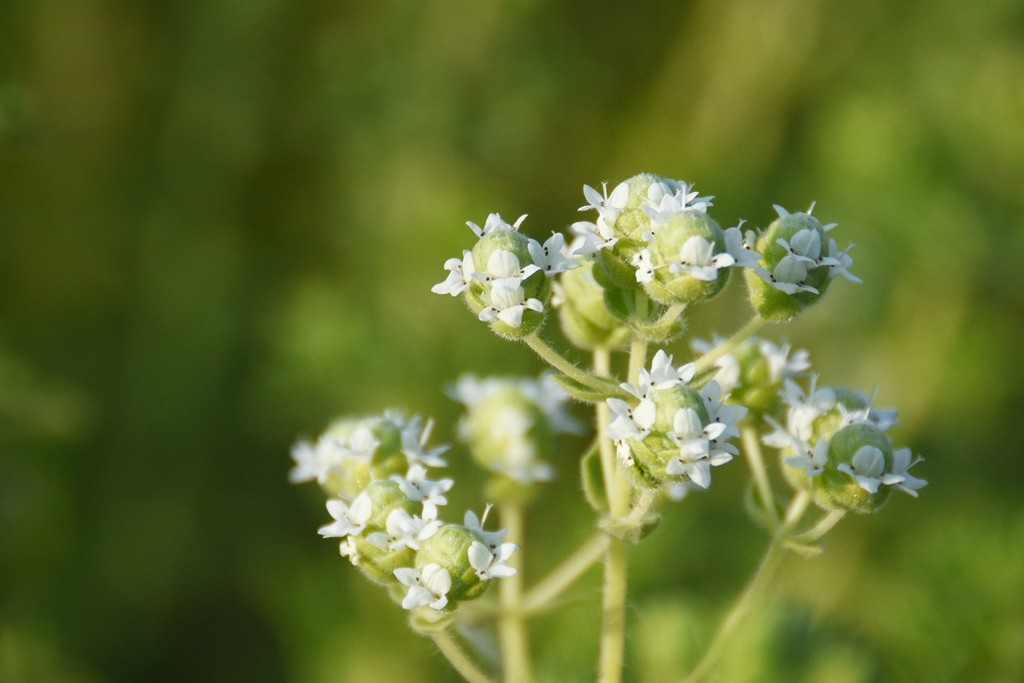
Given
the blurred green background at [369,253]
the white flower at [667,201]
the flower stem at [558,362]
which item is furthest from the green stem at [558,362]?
the blurred green background at [369,253]

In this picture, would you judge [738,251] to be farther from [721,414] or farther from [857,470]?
[857,470]

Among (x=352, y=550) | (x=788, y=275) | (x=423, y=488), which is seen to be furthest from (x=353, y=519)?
(x=788, y=275)

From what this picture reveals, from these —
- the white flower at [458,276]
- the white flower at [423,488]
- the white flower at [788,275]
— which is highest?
the white flower at [788,275]

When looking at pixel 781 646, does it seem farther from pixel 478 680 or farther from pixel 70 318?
pixel 70 318

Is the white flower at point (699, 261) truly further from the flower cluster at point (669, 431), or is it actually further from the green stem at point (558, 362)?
the green stem at point (558, 362)

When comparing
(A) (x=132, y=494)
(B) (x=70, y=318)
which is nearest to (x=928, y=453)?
(A) (x=132, y=494)

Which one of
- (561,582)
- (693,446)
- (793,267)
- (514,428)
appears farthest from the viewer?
(514,428)
